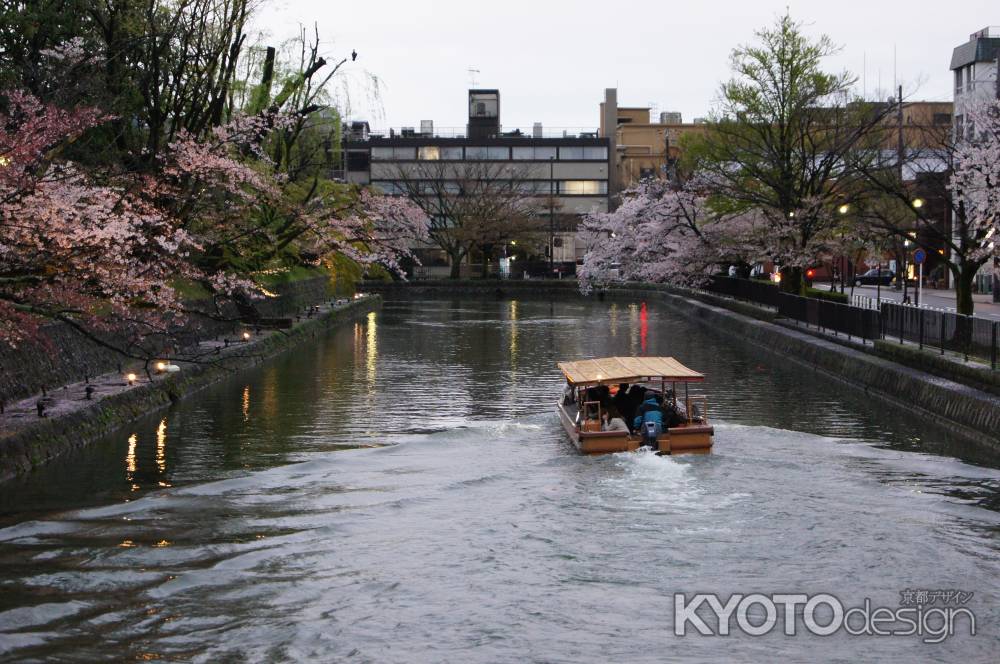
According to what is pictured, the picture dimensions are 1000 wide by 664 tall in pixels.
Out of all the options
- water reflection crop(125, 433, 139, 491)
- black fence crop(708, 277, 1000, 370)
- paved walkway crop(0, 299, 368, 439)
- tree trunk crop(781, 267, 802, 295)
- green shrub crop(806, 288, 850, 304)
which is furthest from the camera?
tree trunk crop(781, 267, 802, 295)

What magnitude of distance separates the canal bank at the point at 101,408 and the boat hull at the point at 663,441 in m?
6.90

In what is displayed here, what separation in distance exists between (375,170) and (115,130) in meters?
106

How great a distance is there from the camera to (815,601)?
14289 mm

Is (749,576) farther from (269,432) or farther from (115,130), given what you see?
(115,130)

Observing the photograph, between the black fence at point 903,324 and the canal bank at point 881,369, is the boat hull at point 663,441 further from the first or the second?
the black fence at point 903,324

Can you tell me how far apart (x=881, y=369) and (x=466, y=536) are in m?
18.6

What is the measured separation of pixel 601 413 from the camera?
79.5 feet

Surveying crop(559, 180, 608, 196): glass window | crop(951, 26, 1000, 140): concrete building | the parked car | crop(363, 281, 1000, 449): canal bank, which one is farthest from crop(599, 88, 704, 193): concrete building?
crop(363, 281, 1000, 449): canal bank

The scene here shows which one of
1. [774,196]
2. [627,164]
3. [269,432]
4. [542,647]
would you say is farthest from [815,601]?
[627,164]

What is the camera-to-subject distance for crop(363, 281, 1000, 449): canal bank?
25.3 m

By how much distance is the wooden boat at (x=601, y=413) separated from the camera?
21.9 meters

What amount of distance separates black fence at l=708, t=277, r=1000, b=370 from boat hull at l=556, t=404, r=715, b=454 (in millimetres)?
8293

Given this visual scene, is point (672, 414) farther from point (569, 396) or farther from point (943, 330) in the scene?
point (943, 330)

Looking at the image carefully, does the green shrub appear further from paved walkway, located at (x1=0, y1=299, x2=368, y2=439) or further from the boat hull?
the boat hull
